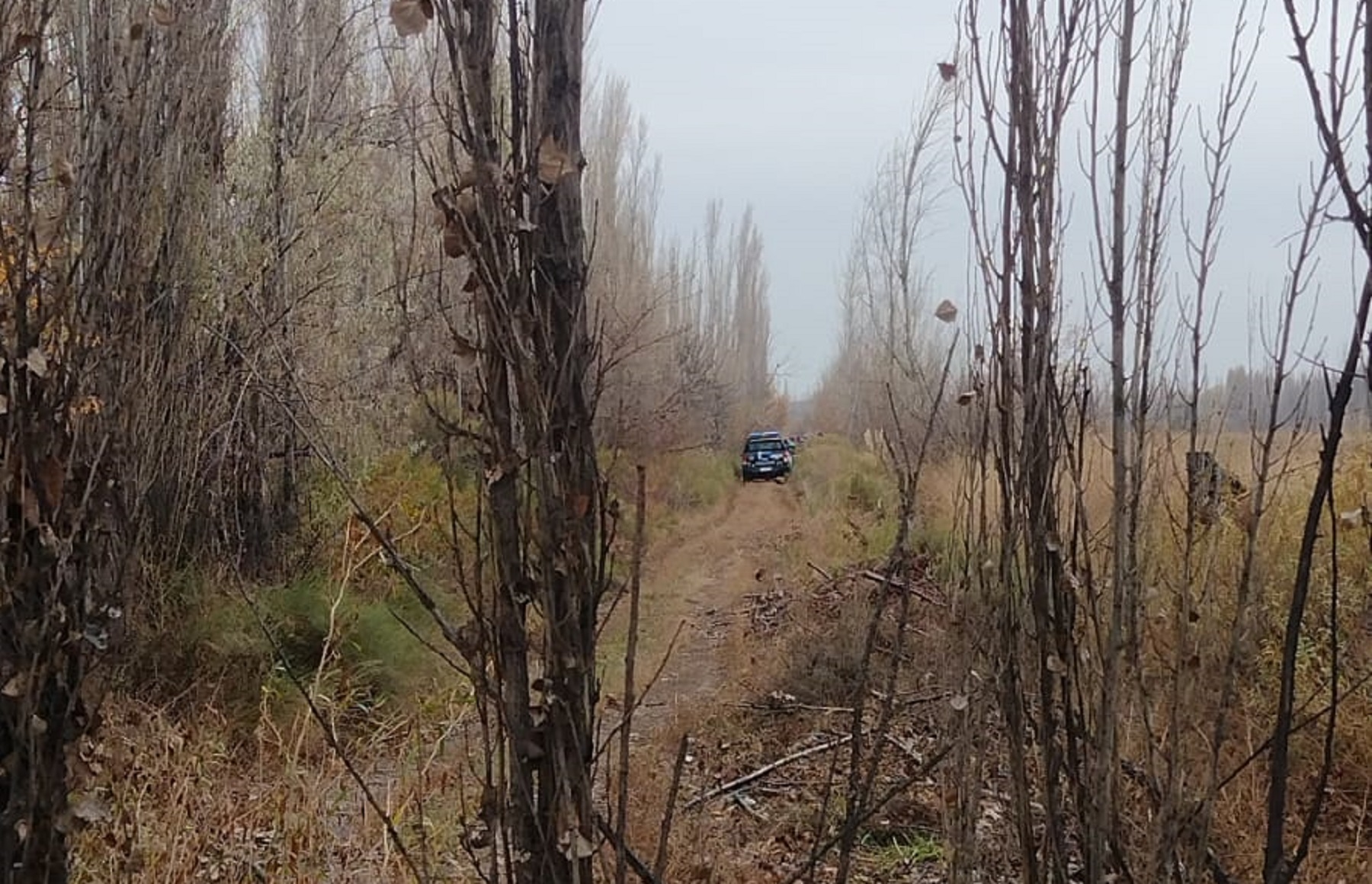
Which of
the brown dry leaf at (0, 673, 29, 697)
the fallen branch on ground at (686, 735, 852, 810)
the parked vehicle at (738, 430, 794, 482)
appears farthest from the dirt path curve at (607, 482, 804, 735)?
the parked vehicle at (738, 430, 794, 482)

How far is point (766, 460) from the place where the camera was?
21891mm

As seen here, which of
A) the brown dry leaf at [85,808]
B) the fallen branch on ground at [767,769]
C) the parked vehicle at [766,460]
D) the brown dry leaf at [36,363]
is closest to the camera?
the brown dry leaf at [36,363]

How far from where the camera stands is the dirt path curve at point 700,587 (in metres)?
6.85

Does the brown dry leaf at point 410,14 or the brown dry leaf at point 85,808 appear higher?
the brown dry leaf at point 410,14

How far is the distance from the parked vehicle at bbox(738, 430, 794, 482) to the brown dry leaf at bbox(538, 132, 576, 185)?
2022 centimetres

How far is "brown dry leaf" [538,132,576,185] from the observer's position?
148cm

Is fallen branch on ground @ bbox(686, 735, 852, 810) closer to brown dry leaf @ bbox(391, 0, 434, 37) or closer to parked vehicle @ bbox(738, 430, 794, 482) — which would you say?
brown dry leaf @ bbox(391, 0, 434, 37)

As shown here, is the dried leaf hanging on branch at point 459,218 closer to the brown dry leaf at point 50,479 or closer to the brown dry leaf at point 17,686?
the brown dry leaf at point 50,479

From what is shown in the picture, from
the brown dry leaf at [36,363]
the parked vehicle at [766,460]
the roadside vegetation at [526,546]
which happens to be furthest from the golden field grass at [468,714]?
the parked vehicle at [766,460]

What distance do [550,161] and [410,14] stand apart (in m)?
0.27

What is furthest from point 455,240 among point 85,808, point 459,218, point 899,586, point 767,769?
point 899,586

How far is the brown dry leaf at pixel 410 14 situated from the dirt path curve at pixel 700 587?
2.24 metres

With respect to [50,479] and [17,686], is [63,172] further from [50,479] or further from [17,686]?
[17,686]

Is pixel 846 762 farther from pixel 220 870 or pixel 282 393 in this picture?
pixel 282 393
